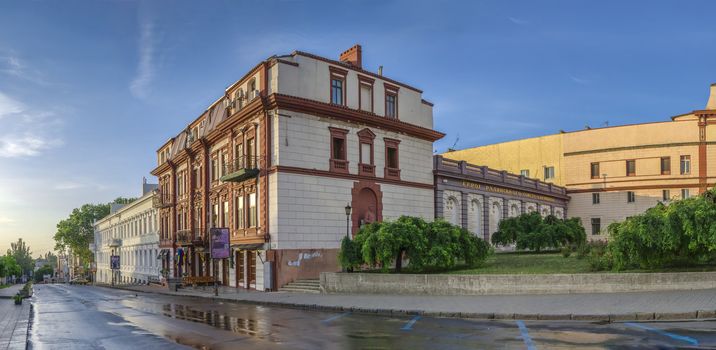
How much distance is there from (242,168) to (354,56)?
9835 mm

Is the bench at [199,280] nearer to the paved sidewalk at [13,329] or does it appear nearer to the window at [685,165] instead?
the paved sidewalk at [13,329]

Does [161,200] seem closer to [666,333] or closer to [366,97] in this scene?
[366,97]

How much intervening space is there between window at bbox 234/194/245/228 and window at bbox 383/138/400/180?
8.91 metres

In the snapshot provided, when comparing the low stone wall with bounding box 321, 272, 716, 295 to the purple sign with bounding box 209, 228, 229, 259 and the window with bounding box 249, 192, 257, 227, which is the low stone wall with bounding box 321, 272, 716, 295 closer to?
the purple sign with bounding box 209, 228, 229, 259

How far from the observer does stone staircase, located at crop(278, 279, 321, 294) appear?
27.8 m

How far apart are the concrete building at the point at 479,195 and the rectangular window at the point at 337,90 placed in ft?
31.6

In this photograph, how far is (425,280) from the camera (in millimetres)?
22938

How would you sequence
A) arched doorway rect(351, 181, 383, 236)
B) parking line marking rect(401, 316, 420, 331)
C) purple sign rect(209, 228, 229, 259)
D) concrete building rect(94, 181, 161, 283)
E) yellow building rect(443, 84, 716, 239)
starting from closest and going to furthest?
parking line marking rect(401, 316, 420, 331) < purple sign rect(209, 228, 229, 259) < arched doorway rect(351, 181, 383, 236) < yellow building rect(443, 84, 716, 239) < concrete building rect(94, 181, 161, 283)

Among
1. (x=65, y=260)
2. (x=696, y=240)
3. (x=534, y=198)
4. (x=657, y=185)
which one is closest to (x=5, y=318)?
(x=696, y=240)

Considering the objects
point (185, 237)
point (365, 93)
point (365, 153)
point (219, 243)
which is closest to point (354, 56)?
point (365, 93)

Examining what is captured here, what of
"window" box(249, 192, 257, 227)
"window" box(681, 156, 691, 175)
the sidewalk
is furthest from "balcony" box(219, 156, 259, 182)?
"window" box(681, 156, 691, 175)

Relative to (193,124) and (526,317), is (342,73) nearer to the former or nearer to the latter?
(193,124)

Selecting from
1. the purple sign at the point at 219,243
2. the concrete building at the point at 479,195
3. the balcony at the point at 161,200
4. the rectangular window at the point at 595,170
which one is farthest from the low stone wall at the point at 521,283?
the rectangular window at the point at 595,170

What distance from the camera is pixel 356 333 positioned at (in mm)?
13961
